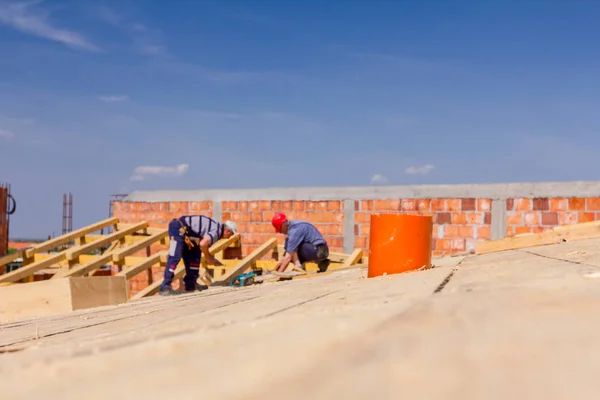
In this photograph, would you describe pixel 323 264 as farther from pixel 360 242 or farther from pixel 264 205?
pixel 264 205

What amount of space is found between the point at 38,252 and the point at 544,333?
33.8 ft

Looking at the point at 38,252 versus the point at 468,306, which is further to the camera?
the point at 38,252

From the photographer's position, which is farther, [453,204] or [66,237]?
[66,237]

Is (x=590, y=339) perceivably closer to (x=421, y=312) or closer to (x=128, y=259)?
(x=421, y=312)

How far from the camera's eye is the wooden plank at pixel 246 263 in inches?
317

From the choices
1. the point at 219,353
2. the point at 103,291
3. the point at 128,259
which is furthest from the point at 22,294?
the point at 219,353

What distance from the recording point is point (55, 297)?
245 inches

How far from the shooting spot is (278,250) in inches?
384

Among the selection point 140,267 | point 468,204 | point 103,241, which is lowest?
point 140,267

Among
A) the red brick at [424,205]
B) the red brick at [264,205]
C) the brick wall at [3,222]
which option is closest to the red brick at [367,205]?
the red brick at [424,205]

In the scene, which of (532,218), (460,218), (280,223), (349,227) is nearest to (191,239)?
(280,223)

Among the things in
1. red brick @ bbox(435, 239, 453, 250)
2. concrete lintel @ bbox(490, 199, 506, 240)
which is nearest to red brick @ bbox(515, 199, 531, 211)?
concrete lintel @ bbox(490, 199, 506, 240)

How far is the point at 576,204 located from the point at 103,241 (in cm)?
732

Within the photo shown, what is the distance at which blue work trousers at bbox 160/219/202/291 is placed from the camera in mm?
8023
